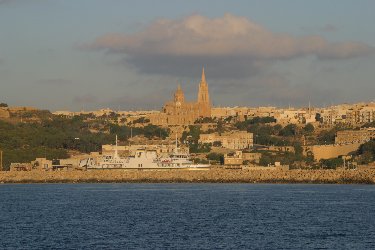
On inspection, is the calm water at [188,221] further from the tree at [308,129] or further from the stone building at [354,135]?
the tree at [308,129]

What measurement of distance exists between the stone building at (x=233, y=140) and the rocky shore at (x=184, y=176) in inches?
2188

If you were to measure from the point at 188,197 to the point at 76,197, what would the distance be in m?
7.35

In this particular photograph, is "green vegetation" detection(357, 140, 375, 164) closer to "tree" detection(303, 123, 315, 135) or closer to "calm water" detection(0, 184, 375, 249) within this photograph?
"tree" detection(303, 123, 315, 135)

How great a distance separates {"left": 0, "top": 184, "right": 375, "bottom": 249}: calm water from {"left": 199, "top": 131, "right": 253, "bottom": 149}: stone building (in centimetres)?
9087

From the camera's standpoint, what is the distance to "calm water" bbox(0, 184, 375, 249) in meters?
39.2

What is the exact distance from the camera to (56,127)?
16612 cm

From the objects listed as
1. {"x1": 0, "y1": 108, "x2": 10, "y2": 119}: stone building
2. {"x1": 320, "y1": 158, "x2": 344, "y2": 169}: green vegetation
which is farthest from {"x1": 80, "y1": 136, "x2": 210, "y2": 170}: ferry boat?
{"x1": 0, "y1": 108, "x2": 10, "y2": 119}: stone building

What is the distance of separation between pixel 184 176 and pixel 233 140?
63.4m

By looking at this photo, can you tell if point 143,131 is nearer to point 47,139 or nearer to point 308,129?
point 308,129

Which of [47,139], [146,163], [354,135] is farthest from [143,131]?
[146,163]

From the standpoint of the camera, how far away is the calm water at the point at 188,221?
39.2m

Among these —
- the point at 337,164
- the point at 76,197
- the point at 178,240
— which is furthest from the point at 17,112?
the point at 178,240

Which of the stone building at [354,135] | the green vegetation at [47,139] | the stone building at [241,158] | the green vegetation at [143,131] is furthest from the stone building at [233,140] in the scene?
the stone building at [241,158]

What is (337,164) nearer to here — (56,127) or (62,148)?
(62,148)
